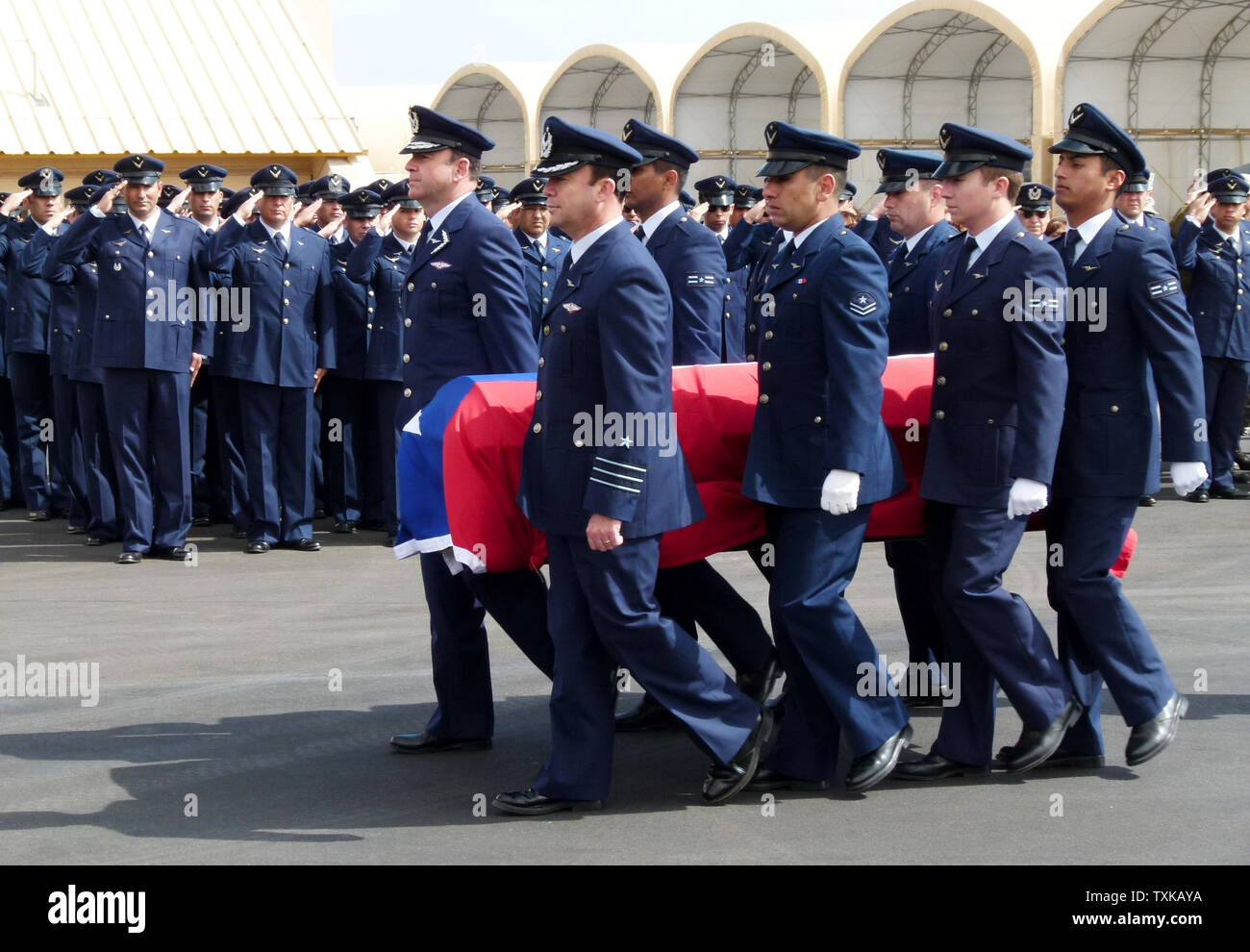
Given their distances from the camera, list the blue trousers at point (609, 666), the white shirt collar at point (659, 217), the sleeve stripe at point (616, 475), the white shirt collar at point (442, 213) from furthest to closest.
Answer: the white shirt collar at point (659, 217)
the white shirt collar at point (442, 213)
the blue trousers at point (609, 666)
the sleeve stripe at point (616, 475)

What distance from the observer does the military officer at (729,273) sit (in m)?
9.91

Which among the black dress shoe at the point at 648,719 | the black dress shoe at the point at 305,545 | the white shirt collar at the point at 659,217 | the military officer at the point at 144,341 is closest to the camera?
the black dress shoe at the point at 648,719

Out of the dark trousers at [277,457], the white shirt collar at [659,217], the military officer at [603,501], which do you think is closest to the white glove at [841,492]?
the military officer at [603,501]

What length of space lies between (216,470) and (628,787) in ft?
23.5

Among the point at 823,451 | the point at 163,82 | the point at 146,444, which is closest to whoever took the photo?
the point at 823,451

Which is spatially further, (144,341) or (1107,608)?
(144,341)

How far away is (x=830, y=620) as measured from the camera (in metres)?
4.87

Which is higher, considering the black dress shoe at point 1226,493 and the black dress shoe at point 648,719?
the black dress shoe at point 648,719

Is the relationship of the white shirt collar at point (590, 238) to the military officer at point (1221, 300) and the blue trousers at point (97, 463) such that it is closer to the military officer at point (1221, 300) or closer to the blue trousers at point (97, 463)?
the blue trousers at point (97, 463)

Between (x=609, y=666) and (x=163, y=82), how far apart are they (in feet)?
57.3

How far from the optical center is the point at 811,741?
199 inches

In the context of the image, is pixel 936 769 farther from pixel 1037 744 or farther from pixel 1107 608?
pixel 1107 608

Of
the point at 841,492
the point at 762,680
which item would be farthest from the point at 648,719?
the point at 841,492

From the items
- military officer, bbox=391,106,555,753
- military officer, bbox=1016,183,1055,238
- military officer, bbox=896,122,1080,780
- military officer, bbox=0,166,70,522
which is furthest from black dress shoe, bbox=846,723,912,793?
military officer, bbox=0,166,70,522
